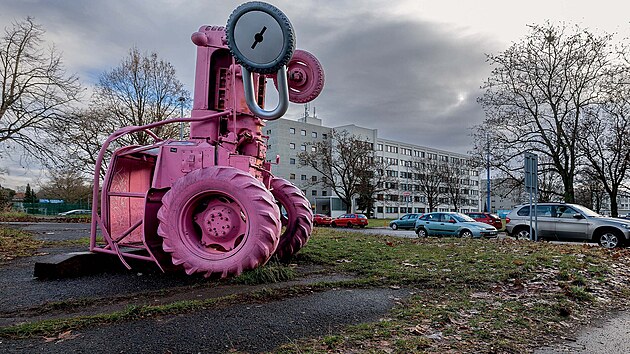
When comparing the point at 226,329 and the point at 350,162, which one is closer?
the point at 226,329

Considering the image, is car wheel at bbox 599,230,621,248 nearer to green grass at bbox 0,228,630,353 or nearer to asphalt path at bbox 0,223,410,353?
green grass at bbox 0,228,630,353

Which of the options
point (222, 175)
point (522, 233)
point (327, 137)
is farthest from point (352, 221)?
point (222, 175)

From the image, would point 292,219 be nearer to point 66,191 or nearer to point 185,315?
point 185,315

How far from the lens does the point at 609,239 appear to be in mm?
15039

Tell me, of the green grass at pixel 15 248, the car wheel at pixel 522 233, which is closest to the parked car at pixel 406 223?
the car wheel at pixel 522 233

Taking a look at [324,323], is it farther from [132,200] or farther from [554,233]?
[554,233]

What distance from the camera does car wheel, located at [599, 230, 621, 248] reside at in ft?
48.8

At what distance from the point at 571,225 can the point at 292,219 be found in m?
13.4

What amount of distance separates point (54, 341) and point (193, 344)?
3.62ft

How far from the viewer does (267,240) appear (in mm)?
5094

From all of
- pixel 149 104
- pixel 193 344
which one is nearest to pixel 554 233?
pixel 193 344

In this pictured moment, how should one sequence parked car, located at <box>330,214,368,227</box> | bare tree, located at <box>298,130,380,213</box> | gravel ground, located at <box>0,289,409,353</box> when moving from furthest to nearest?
bare tree, located at <box>298,130,380,213</box> → parked car, located at <box>330,214,368,227</box> → gravel ground, located at <box>0,289,409,353</box>

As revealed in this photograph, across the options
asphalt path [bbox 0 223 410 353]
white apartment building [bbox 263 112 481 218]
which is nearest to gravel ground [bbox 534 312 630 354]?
asphalt path [bbox 0 223 410 353]

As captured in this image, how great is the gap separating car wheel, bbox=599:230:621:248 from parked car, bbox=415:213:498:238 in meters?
5.94
